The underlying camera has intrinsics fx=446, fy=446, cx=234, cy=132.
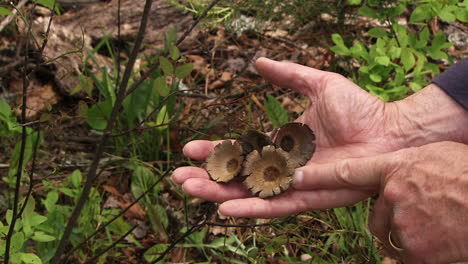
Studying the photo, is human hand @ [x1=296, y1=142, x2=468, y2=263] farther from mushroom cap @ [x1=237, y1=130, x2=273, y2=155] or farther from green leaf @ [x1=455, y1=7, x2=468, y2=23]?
green leaf @ [x1=455, y1=7, x2=468, y2=23]

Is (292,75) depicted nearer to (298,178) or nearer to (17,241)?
(298,178)

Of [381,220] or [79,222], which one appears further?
[79,222]

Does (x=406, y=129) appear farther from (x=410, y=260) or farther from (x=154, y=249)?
(x=154, y=249)

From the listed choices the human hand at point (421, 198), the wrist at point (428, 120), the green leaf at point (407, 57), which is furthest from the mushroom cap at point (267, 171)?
the green leaf at point (407, 57)

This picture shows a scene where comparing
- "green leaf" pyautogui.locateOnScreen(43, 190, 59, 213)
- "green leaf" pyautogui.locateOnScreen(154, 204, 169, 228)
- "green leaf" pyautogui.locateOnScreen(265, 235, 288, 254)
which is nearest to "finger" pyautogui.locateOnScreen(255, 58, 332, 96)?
"green leaf" pyautogui.locateOnScreen(265, 235, 288, 254)

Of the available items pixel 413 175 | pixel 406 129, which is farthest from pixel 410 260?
pixel 406 129

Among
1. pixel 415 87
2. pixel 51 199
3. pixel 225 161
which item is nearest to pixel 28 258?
pixel 51 199
